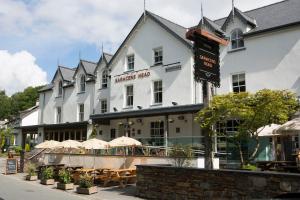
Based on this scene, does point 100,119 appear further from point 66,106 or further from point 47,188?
point 47,188

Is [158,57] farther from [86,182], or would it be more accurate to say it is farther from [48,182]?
[86,182]

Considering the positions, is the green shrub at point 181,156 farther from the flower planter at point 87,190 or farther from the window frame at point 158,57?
the window frame at point 158,57

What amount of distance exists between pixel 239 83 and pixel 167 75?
18.3 feet

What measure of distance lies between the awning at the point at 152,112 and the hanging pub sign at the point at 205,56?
8984 mm

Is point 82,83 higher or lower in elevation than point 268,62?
higher

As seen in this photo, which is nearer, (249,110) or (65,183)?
(249,110)

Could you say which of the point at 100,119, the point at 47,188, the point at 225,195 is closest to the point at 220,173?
the point at 225,195

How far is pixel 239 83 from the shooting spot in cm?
2305

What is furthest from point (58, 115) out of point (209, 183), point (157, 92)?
point (209, 183)

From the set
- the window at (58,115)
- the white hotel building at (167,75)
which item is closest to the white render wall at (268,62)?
the white hotel building at (167,75)

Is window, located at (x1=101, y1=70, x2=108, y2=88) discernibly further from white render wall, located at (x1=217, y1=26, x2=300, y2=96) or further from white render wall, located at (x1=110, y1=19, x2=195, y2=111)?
white render wall, located at (x1=217, y1=26, x2=300, y2=96)

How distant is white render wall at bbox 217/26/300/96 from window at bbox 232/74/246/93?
0.89 feet

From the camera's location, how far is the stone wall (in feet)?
33.0

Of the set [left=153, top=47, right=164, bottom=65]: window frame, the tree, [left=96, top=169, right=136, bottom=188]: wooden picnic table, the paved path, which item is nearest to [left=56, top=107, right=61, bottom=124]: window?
[left=153, top=47, right=164, bottom=65]: window frame
